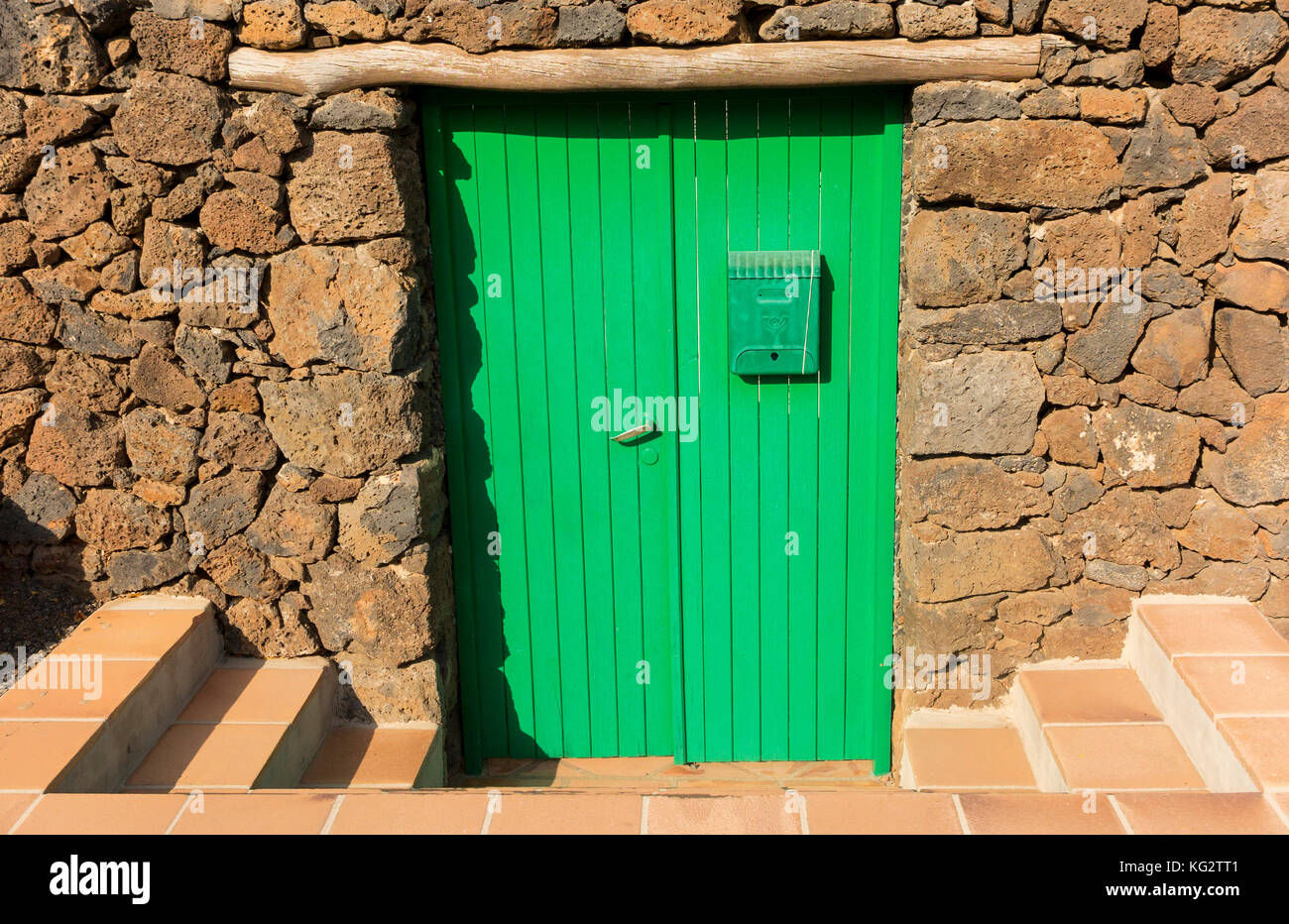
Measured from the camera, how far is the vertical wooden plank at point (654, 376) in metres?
3.47

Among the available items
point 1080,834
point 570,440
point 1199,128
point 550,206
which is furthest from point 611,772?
point 1199,128

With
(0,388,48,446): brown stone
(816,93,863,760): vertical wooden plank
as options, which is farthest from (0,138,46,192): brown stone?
(816,93,863,760): vertical wooden plank

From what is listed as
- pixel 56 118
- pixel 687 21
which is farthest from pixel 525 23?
pixel 56 118

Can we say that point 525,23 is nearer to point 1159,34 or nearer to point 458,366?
point 458,366

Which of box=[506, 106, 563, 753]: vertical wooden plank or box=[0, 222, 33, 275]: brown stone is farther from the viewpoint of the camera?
box=[506, 106, 563, 753]: vertical wooden plank

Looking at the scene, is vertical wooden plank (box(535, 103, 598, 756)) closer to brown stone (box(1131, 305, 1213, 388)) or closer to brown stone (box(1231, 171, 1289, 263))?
brown stone (box(1131, 305, 1213, 388))

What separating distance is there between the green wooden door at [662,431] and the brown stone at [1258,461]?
41.4 inches

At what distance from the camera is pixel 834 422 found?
3.64 m

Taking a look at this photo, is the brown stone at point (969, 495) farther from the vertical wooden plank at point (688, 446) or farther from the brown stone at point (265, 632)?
the brown stone at point (265, 632)

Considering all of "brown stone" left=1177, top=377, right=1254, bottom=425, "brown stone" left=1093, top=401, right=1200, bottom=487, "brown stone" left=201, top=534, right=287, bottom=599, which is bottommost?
"brown stone" left=201, top=534, right=287, bottom=599

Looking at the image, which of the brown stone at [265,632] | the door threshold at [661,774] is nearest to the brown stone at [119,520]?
the brown stone at [265,632]

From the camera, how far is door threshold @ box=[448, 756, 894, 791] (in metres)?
3.86

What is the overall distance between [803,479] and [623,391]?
701 mm

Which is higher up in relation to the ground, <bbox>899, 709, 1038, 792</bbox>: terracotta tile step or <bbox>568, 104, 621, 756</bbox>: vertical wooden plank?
<bbox>568, 104, 621, 756</bbox>: vertical wooden plank
